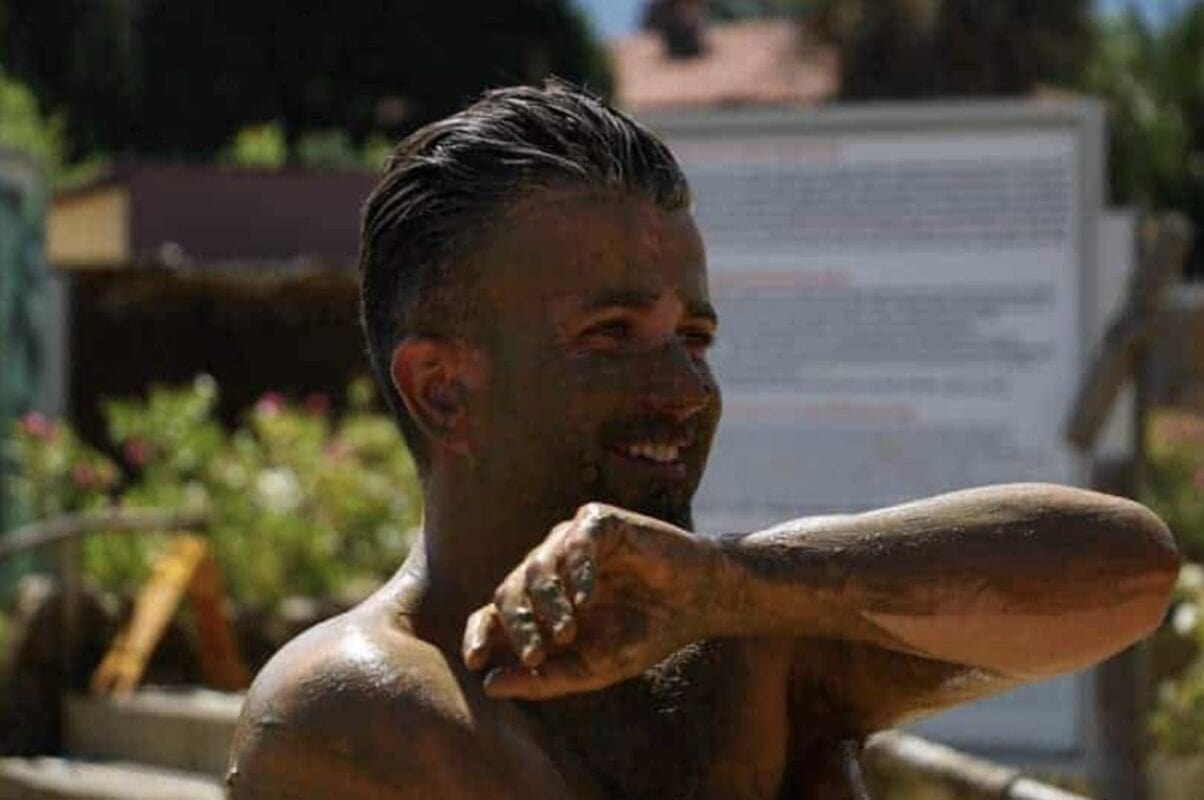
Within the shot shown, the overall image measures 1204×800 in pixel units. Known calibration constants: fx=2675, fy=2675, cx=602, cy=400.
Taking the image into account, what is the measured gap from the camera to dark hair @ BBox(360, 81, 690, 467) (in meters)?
2.10

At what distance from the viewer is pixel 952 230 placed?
8453 mm

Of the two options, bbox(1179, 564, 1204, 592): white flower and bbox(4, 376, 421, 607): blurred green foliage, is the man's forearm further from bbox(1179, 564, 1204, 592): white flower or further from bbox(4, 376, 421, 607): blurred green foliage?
bbox(4, 376, 421, 607): blurred green foliage

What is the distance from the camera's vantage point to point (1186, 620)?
911cm

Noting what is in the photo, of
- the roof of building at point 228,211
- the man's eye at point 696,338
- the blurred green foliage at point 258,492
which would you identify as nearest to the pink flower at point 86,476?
the blurred green foliage at point 258,492

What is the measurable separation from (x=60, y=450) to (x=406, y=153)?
10733 millimetres

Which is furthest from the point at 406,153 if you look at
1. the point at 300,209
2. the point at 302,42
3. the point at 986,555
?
the point at 302,42

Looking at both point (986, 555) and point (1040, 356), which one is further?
point (1040, 356)

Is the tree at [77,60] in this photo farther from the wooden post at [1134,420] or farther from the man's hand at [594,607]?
the man's hand at [594,607]

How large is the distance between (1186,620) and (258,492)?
4.59 m

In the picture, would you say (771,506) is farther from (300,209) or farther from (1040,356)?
(300,209)

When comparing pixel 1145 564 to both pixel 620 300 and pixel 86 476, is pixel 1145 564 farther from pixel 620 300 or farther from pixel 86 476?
pixel 86 476

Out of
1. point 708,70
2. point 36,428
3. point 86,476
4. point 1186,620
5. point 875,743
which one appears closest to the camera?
point 875,743

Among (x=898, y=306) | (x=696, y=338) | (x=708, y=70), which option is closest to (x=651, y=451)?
(x=696, y=338)

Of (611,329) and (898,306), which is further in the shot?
(898,306)
